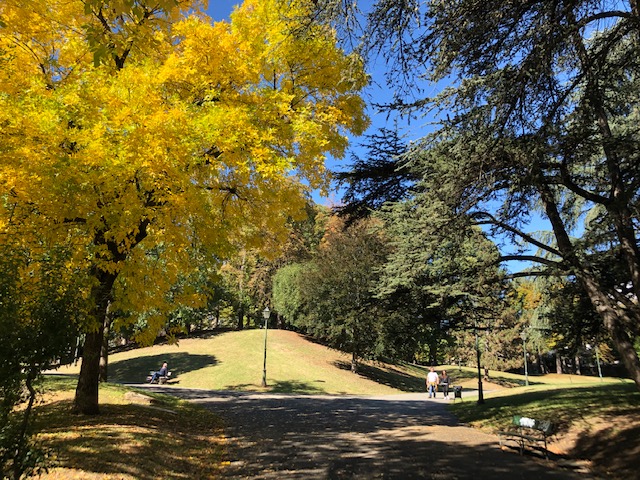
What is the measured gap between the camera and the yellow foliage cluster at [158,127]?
6352mm

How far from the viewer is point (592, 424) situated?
27.4 feet

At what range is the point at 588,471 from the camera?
6.48 m

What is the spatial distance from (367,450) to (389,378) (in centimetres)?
2420

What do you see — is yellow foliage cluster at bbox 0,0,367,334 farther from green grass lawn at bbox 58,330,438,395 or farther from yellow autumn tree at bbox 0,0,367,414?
green grass lawn at bbox 58,330,438,395

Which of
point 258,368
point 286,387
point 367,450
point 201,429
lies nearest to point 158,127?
point 367,450

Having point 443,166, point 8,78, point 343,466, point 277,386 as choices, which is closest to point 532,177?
point 443,166

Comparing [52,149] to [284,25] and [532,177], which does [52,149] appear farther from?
[532,177]

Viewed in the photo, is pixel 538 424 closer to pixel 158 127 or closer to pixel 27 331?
pixel 27 331

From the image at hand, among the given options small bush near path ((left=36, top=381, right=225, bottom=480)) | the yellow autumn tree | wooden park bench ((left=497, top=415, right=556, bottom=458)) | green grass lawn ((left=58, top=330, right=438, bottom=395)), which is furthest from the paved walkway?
green grass lawn ((left=58, top=330, right=438, bottom=395))

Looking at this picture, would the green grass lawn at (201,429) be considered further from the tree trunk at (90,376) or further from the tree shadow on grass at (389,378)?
the tree shadow on grass at (389,378)

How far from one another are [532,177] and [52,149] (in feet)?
26.4

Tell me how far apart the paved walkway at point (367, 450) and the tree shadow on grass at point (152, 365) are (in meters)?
17.4

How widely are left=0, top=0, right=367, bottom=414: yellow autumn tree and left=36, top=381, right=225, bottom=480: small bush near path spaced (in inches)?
44.4

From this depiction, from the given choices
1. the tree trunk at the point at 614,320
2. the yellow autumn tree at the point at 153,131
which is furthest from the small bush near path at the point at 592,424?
the yellow autumn tree at the point at 153,131
